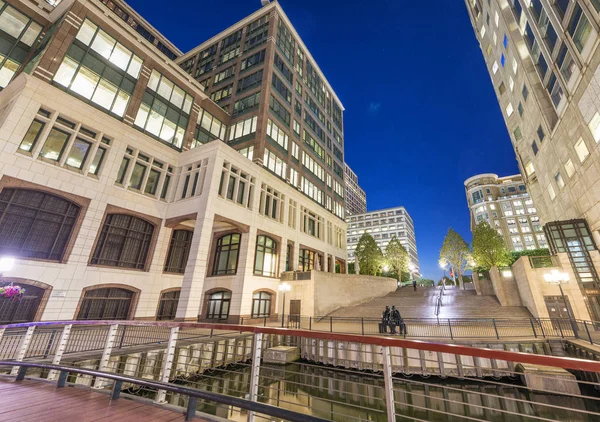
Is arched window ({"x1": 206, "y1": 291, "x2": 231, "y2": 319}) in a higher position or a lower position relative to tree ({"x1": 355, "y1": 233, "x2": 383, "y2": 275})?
lower

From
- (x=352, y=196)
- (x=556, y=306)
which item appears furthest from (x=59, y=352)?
(x=352, y=196)

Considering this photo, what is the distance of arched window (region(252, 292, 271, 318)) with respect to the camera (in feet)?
80.1

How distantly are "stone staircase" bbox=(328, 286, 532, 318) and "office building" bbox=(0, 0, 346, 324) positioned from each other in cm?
890

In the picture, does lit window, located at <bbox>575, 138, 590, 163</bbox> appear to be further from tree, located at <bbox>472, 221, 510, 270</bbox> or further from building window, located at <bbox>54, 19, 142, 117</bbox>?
building window, located at <bbox>54, 19, 142, 117</bbox>

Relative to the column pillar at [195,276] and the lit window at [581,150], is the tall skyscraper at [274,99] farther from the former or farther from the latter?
the lit window at [581,150]

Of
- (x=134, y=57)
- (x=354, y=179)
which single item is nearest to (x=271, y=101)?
(x=134, y=57)

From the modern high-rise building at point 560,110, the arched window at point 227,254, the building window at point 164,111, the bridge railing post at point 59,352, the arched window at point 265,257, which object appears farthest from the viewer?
the arched window at point 265,257

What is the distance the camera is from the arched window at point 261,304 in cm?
2441

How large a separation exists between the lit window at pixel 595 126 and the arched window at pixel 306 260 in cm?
2749

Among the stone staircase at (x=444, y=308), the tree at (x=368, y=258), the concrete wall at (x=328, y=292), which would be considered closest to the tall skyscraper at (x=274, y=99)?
the tree at (x=368, y=258)

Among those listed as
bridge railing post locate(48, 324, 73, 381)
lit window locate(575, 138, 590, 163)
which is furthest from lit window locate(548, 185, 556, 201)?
bridge railing post locate(48, 324, 73, 381)

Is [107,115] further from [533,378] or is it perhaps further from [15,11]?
[533,378]

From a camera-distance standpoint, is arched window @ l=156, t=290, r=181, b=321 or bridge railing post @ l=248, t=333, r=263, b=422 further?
arched window @ l=156, t=290, r=181, b=321

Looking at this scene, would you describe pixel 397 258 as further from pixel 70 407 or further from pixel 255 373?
pixel 70 407
